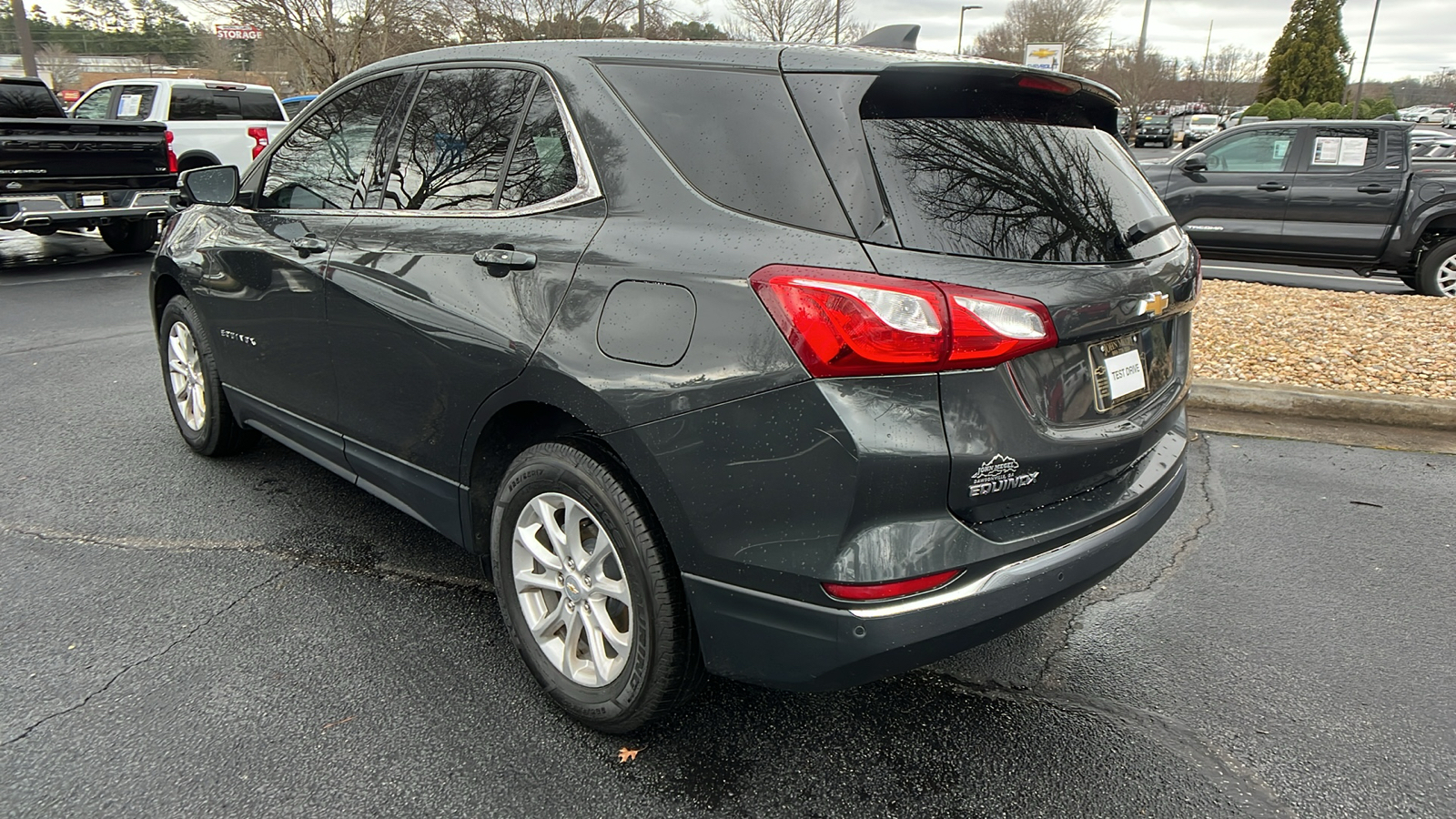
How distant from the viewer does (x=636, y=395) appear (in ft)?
6.66

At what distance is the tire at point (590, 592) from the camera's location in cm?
212

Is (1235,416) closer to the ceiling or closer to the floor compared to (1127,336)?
closer to the floor

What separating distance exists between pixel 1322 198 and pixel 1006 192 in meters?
9.42

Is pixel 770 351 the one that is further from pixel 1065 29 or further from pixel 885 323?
pixel 1065 29

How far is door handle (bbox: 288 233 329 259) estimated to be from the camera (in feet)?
10.1

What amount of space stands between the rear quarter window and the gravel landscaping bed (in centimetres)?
417

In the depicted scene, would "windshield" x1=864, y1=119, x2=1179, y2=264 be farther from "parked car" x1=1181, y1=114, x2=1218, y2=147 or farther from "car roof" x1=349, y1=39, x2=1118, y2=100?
"parked car" x1=1181, y1=114, x2=1218, y2=147

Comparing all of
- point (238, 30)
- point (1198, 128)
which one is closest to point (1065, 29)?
point (1198, 128)

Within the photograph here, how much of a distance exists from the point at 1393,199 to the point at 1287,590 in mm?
7960

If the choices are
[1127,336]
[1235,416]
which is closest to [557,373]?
[1127,336]

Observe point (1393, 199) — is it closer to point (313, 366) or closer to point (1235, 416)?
point (1235, 416)

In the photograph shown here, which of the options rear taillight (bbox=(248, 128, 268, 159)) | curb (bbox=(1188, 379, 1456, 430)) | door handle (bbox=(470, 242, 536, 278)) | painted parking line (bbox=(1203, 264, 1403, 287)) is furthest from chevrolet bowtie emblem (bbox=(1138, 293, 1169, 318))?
rear taillight (bbox=(248, 128, 268, 159))

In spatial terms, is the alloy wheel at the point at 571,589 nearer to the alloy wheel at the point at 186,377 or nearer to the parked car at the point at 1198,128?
the alloy wheel at the point at 186,377

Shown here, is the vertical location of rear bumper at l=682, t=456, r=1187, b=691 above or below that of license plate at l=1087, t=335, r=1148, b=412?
below
